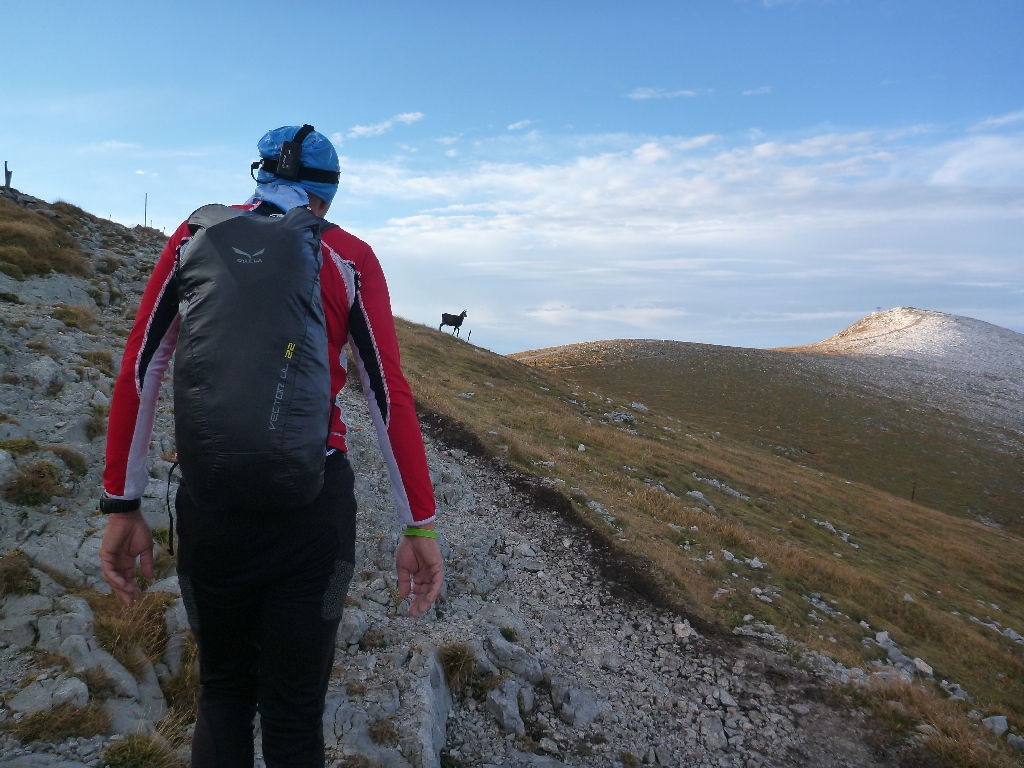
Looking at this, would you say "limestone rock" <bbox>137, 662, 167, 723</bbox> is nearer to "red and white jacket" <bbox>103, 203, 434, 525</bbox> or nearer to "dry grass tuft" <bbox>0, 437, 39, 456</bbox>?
"red and white jacket" <bbox>103, 203, 434, 525</bbox>

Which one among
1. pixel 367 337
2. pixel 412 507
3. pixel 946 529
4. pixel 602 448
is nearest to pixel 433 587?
pixel 412 507

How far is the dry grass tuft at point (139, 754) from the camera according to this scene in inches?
147

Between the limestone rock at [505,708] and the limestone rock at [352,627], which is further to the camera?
the limestone rock at [352,627]

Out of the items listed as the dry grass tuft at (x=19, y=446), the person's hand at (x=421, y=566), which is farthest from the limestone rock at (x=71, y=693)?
the dry grass tuft at (x=19, y=446)

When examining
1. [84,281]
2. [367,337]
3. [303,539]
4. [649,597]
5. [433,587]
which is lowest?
[649,597]

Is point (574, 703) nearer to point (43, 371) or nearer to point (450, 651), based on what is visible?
point (450, 651)

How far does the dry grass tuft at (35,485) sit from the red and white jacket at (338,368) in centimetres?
466

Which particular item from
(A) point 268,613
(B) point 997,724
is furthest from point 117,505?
(B) point 997,724

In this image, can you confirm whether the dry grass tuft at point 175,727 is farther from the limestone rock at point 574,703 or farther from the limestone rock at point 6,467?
the limestone rock at point 574,703

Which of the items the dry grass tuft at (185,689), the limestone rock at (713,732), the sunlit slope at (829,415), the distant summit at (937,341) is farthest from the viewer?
the distant summit at (937,341)

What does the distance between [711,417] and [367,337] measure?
181 ft

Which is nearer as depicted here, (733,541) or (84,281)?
(733,541)

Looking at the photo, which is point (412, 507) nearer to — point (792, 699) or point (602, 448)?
point (792, 699)

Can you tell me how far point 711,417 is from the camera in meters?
54.5
